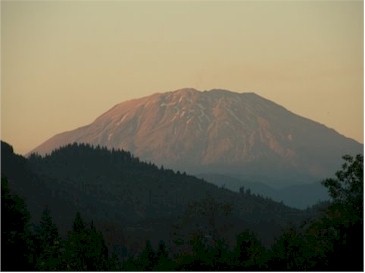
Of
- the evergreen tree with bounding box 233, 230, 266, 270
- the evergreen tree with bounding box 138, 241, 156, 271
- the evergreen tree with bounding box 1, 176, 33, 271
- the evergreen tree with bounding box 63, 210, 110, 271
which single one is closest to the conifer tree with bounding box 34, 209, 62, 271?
the evergreen tree with bounding box 63, 210, 110, 271

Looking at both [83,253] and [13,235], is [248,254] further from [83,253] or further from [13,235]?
[13,235]

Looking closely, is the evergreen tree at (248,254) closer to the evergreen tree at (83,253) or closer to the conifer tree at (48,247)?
the evergreen tree at (83,253)

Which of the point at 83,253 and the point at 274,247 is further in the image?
the point at 83,253

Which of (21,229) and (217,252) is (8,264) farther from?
(217,252)

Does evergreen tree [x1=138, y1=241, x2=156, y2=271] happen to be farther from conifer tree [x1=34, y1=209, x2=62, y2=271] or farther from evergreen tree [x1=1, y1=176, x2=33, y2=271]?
evergreen tree [x1=1, y1=176, x2=33, y2=271]

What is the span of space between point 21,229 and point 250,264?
59.3 feet

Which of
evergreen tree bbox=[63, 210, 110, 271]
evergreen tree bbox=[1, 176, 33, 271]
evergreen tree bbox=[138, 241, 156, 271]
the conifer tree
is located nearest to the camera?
evergreen tree bbox=[1, 176, 33, 271]

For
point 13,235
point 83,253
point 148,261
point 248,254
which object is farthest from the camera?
point 148,261

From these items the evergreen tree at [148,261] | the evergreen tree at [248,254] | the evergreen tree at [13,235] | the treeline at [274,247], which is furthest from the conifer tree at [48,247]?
the evergreen tree at [248,254]

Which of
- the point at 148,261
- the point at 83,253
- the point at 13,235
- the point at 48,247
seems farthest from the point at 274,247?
the point at 48,247

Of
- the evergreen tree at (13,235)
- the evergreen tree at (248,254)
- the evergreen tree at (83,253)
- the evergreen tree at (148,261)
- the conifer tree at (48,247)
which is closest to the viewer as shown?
the evergreen tree at (13,235)

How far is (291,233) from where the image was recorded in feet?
230

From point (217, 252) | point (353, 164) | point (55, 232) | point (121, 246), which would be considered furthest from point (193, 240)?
point (121, 246)

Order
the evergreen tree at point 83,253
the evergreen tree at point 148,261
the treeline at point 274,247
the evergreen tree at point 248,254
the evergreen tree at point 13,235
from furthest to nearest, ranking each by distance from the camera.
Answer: the evergreen tree at point 148,261, the evergreen tree at point 83,253, the evergreen tree at point 248,254, the treeline at point 274,247, the evergreen tree at point 13,235
